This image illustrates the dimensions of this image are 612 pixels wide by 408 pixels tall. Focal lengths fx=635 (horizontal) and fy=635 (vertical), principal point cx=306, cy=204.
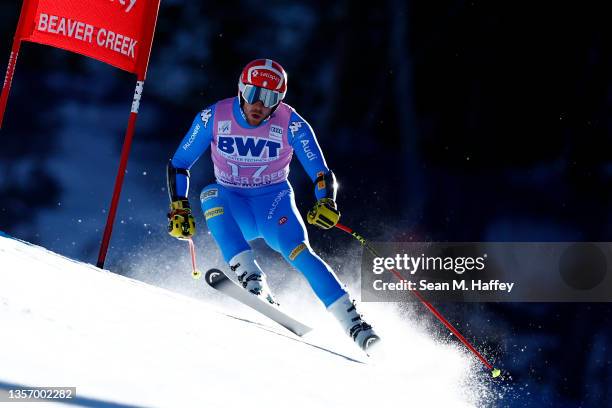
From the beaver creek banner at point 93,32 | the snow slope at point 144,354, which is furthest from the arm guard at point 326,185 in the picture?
the beaver creek banner at point 93,32

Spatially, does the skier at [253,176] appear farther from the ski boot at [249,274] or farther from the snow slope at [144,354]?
the snow slope at [144,354]

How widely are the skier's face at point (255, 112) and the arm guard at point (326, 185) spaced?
25.0 inches

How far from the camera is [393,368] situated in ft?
14.4

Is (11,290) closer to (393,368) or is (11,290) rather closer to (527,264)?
(393,368)

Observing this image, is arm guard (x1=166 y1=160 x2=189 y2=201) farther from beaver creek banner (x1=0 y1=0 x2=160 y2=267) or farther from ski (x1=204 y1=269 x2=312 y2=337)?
ski (x1=204 y1=269 x2=312 y2=337)

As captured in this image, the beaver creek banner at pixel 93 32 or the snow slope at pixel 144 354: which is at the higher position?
the beaver creek banner at pixel 93 32

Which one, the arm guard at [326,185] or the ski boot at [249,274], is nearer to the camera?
the ski boot at [249,274]

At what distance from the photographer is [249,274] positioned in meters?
4.76

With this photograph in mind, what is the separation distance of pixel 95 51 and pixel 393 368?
354 cm

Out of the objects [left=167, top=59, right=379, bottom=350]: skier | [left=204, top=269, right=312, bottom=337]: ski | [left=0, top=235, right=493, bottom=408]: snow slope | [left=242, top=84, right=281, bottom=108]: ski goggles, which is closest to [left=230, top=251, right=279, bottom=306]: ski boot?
[left=167, top=59, right=379, bottom=350]: skier

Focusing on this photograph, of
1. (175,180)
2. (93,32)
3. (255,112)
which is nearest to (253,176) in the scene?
(255,112)

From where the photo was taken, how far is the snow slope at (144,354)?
60.0 inches

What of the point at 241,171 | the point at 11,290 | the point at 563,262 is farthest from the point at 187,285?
the point at 563,262

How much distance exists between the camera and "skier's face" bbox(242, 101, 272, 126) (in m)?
4.93
